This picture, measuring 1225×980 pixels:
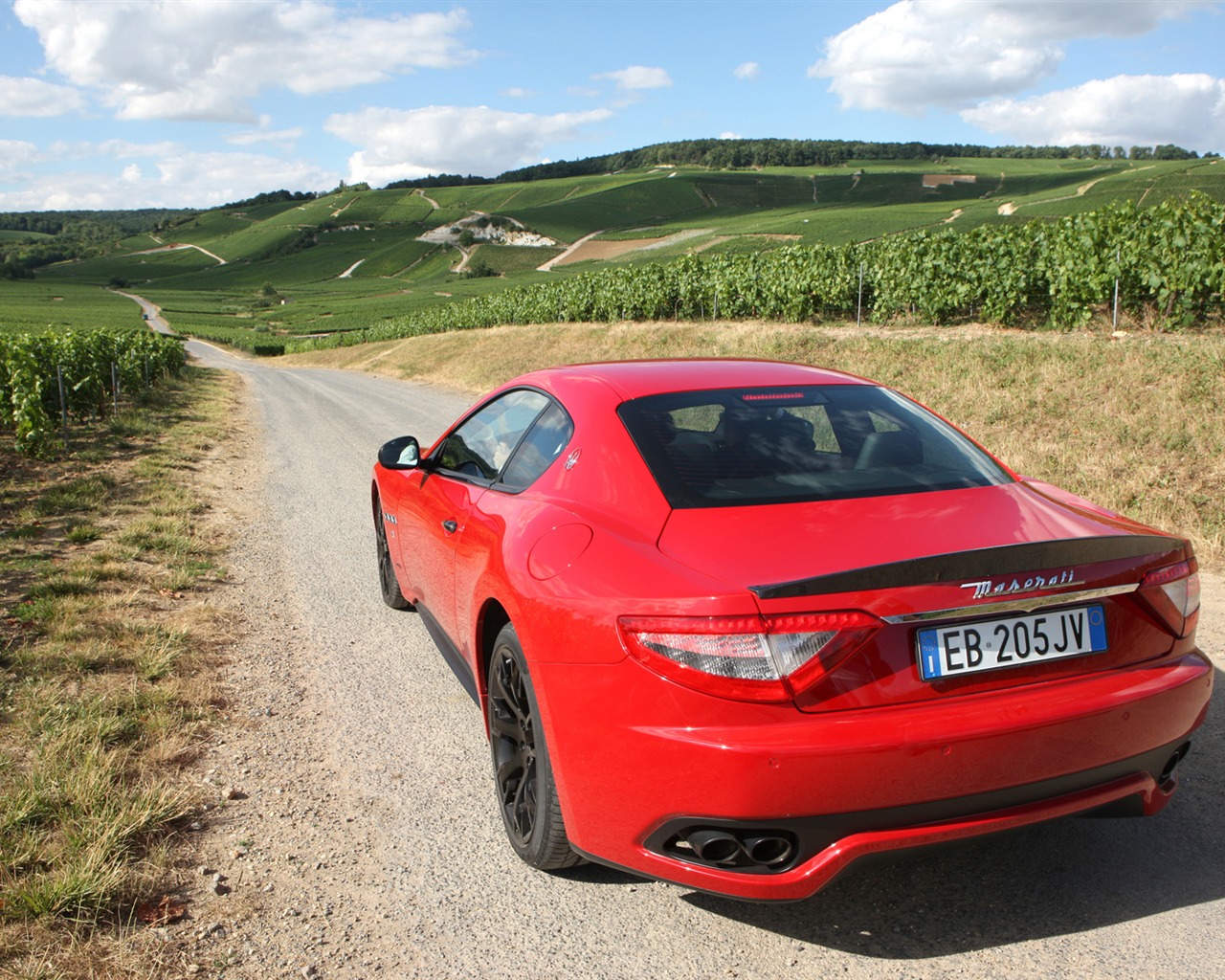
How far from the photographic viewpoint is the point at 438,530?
4.05 meters

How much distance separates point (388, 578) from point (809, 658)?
13.1ft

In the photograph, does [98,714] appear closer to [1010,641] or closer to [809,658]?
[809,658]

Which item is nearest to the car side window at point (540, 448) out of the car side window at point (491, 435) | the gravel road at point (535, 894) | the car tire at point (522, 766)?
the car side window at point (491, 435)

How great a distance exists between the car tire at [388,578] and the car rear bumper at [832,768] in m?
3.35

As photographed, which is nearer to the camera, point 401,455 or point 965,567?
point 965,567

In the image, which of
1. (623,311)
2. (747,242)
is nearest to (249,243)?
(747,242)

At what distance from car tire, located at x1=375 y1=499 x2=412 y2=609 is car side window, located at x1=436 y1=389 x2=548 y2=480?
4.45ft

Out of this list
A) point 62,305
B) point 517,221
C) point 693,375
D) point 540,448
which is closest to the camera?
point 540,448

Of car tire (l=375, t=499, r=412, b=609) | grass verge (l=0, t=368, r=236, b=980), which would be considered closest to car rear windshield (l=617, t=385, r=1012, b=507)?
grass verge (l=0, t=368, r=236, b=980)

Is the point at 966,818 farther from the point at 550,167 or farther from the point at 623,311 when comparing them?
the point at 550,167

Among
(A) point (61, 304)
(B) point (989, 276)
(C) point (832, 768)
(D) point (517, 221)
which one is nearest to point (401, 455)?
(C) point (832, 768)

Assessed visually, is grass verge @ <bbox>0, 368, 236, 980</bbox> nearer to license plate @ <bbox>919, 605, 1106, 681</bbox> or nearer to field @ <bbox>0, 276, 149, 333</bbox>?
license plate @ <bbox>919, 605, 1106, 681</bbox>

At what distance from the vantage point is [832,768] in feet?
7.08

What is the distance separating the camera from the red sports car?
219 cm
